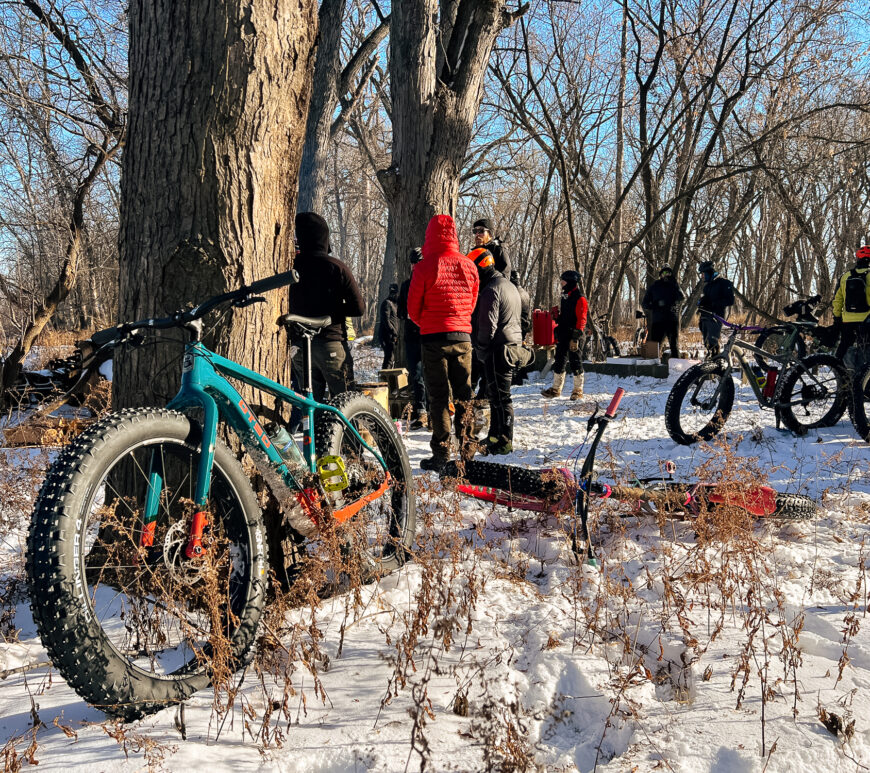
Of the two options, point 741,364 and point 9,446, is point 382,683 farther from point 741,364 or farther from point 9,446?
point 741,364

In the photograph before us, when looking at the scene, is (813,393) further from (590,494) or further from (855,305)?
(590,494)

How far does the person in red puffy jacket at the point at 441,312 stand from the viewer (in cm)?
534

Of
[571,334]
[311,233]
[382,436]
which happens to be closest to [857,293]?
[571,334]

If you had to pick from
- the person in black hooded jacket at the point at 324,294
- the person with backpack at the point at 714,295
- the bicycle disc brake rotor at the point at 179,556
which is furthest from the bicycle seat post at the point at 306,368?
the person with backpack at the point at 714,295

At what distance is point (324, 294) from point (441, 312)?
3.46 feet

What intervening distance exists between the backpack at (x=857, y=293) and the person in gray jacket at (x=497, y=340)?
441 cm

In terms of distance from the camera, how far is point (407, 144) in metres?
7.83

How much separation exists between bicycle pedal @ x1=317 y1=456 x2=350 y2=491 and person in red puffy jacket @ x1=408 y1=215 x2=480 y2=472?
2.46 m

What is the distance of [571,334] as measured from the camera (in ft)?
30.6

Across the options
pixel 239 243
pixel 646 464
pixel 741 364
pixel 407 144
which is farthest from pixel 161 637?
pixel 407 144

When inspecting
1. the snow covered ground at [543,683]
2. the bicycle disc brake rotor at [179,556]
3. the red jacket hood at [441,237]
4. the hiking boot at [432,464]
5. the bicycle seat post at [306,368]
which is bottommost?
the snow covered ground at [543,683]

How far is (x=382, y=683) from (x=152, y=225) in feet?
6.99

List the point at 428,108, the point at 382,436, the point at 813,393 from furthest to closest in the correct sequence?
the point at 428,108 < the point at 813,393 < the point at 382,436

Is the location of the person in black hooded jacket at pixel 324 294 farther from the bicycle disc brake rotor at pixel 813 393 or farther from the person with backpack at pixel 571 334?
the bicycle disc brake rotor at pixel 813 393
